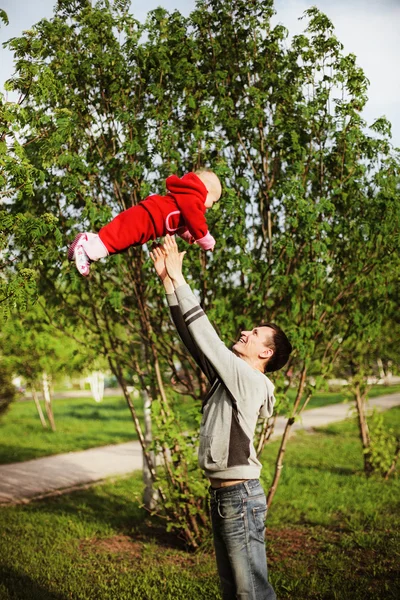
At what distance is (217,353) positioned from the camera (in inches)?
102

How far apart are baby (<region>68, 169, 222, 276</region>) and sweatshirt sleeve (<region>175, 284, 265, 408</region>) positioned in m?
0.50

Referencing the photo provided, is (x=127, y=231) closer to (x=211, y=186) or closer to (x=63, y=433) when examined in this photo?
(x=211, y=186)

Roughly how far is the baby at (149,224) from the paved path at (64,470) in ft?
20.5

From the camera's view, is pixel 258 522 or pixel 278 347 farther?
pixel 278 347

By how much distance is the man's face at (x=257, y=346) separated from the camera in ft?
9.43

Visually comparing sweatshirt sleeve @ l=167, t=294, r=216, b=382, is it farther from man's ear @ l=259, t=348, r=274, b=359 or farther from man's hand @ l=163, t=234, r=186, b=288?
man's ear @ l=259, t=348, r=274, b=359

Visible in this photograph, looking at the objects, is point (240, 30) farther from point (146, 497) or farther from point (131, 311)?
point (146, 497)

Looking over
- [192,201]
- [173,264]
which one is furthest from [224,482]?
[192,201]

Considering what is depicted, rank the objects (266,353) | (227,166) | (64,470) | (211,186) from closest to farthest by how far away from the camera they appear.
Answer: (266,353)
(211,186)
(227,166)
(64,470)

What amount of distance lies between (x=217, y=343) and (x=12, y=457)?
11130mm

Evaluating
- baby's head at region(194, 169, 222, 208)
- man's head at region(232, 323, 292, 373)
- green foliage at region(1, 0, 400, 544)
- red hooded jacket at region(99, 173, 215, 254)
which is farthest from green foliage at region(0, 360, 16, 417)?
man's head at region(232, 323, 292, 373)

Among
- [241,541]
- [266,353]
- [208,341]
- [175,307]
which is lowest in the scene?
[241,541]

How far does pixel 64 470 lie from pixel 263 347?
29.8ft

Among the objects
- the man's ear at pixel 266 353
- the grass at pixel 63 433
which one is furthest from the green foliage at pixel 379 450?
the man's ear at pixel 266 353
